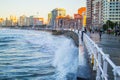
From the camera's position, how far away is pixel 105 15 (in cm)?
17525

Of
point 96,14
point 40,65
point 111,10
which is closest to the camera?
point 40,65

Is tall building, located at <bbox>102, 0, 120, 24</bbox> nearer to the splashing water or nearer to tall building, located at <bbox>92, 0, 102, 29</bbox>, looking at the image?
tall building, located at <bbox>92, 0, 102, 29</bbox>

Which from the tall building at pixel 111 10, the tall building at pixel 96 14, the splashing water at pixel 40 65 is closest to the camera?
the splashing water at pixel 40 65

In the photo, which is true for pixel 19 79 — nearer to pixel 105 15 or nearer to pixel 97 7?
pixel 105 15

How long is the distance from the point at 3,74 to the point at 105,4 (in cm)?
16291

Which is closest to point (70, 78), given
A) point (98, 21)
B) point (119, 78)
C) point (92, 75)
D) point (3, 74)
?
point (92, 75)

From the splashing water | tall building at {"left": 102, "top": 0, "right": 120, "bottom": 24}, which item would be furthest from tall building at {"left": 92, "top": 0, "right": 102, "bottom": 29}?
the splashing water

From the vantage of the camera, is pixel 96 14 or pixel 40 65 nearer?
pixel 40 65

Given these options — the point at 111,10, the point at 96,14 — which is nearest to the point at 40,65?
the point at 111,10

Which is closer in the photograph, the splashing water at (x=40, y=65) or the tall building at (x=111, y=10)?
the splashing water at (x=40, y=65)

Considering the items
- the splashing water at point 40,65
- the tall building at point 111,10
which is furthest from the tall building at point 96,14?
the splashing water at point 40,65

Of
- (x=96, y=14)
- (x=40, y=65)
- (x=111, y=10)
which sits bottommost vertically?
(x=40, y=65)

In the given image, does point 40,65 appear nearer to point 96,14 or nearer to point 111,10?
point 111,10

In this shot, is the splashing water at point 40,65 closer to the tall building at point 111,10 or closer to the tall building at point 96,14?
the tall building at point 111,10
